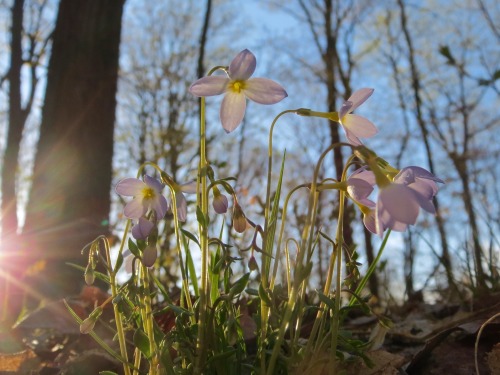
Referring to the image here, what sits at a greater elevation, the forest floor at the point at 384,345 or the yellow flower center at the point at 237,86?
the yellow flower center at the point at 237,86

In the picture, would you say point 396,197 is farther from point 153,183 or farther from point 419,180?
point 153,183

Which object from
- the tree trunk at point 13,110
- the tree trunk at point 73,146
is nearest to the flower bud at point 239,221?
the tree trunk at point 73,146

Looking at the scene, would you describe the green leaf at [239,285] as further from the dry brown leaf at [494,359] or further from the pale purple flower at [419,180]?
the dry brown leaf at [494,359]

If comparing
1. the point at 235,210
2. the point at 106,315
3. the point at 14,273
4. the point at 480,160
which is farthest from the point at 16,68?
the point at 480,160

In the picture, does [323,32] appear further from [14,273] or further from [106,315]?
[106,315]

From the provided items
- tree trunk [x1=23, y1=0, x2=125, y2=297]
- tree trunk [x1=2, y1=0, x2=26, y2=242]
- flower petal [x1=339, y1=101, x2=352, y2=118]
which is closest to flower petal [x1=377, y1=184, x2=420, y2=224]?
flower petal [x1=339, y1=101, x2=352, y2=118]

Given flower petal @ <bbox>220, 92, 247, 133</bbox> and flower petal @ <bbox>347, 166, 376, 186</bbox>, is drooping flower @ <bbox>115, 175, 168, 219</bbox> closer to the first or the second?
flower petal @ <bbox>220, 92, 247, 133</bbox>
